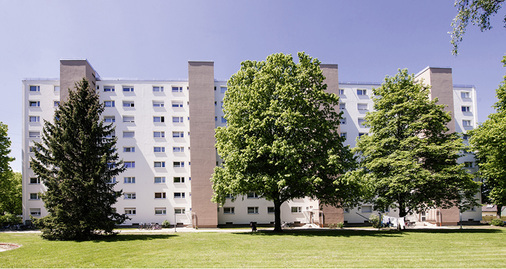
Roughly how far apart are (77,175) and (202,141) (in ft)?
59.9

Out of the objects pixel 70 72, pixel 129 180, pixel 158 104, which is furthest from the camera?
pixel 158 104

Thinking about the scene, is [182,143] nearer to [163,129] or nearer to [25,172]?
[163,129]

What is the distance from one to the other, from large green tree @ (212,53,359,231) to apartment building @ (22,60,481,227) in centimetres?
1368

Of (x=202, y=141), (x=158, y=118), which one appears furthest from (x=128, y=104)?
(x=202, y=141)

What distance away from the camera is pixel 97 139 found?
25672mm

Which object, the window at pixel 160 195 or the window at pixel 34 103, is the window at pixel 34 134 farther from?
the window at pixel 160 195

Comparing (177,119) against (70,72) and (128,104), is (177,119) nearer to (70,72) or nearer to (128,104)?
(128,104)

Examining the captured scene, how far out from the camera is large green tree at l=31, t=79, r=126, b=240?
2297 cm

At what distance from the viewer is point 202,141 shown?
4053 cm

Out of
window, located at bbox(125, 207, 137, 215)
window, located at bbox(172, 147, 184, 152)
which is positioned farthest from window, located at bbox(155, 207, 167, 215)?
window, located at bbox(172, 147, 184, 152)

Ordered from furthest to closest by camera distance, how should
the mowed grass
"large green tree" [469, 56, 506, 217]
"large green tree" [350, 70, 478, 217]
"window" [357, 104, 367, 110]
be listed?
"window" [357, 104, 367, 110], "large green tree" [350, 70, 478, 217], "large green tree" [469, 56, 506, 217], the mowed grass

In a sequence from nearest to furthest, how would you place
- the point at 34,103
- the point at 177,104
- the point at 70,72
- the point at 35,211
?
the point at 70,72, the point at 35,211, the point at 34,103, the point at 177,104

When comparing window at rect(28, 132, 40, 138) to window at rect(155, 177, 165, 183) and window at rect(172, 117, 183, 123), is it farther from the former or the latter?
window at rect(172, 117, 183, 123)

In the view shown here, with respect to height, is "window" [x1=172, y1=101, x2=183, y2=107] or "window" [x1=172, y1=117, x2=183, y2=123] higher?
"window" [x1=172, y1=101, x2=183, y2=107]
